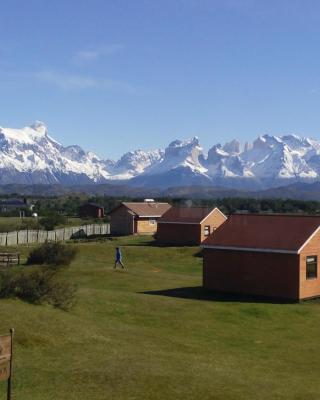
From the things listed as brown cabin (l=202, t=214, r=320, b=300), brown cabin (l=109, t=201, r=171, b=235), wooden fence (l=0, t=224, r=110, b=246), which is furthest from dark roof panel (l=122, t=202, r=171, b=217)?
brown cabin (l=202, t=214, r=320, b=300)

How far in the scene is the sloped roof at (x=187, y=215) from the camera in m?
71.2

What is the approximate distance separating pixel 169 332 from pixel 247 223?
565 inches

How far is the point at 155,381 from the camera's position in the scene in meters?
18.9

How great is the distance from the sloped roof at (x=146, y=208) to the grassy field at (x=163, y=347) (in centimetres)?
4865

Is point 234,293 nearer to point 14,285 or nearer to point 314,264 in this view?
point 314,264

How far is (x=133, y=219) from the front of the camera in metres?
88.5

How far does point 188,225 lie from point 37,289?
43.9 metres

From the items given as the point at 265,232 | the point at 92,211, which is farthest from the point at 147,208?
the point at 265,232

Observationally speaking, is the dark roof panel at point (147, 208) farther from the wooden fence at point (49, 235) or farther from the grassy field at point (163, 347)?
the grassy field at point (163, 347)

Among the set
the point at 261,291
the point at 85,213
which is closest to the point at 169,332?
the point at 261,291

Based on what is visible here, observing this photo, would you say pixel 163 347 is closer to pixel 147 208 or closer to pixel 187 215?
pixel 187 215

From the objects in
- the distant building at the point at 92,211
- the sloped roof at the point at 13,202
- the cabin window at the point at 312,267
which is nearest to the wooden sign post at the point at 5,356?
the cabin window at the point at 312,267

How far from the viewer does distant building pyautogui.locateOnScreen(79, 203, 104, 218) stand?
127 metres

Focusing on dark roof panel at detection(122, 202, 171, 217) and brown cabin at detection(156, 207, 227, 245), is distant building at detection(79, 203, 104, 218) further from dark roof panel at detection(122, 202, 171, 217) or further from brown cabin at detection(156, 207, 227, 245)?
brown cabin at detection(156, 207, 227, 245)
